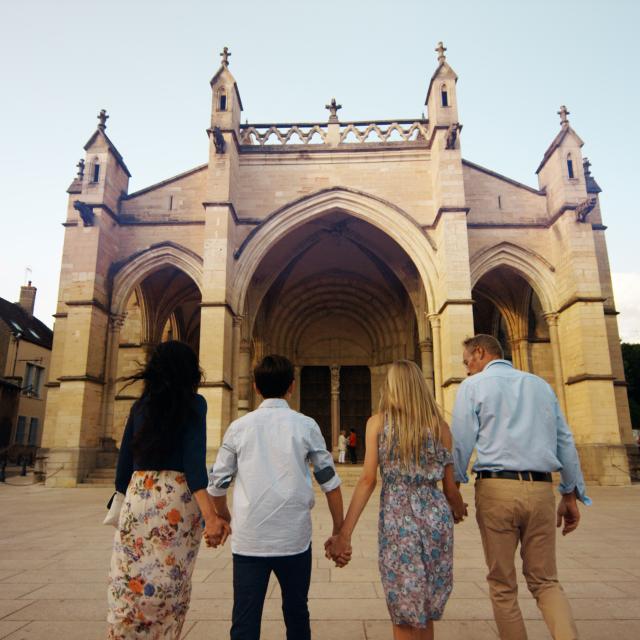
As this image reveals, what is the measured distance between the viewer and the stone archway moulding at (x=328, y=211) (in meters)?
13.9

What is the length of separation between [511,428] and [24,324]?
99.0ft

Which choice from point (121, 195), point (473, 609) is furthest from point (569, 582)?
point (121, 195)

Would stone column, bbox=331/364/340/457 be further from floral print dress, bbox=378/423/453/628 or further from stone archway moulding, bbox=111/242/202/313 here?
floral print dress, bbox=378/423/453/628

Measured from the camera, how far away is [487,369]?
2629mm

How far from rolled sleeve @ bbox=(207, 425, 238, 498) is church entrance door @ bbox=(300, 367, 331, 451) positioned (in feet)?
58.5

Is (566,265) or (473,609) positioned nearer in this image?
(473,609)

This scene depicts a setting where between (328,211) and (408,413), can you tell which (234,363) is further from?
(408,413)

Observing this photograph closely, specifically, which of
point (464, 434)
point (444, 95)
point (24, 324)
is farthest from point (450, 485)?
point (24, 324)

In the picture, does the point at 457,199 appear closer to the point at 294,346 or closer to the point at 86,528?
the point at 294,346

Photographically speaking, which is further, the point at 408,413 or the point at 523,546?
the point at 523,546

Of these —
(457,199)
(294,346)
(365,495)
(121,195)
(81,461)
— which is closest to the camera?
(365,495)

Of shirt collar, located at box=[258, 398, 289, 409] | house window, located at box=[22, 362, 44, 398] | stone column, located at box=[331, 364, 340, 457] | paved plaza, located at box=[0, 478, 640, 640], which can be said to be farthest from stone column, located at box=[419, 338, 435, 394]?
house window, located at box=[22, 362, 44, 398]

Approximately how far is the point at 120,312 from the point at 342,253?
799 centimetres

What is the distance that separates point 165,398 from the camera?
2164 mm
